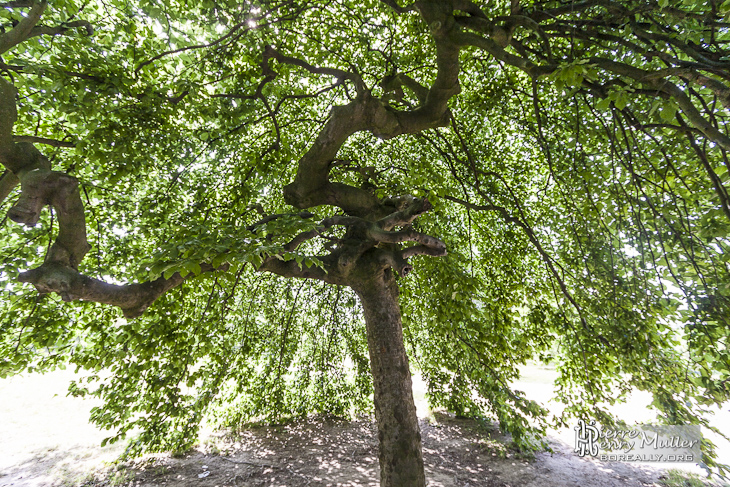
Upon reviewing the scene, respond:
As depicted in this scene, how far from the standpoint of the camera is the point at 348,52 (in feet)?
16.0

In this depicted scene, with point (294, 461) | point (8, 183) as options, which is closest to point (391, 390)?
point (294, 461)

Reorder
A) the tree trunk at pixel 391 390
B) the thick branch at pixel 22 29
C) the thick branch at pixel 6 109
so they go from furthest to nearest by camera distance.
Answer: the tree trunk at pixel 391 390 → the thick branch at pixel 6 109 → the thick branch at pixel 22 29

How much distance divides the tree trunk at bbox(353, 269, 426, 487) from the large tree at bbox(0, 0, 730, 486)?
2 centimetres

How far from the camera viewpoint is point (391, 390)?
3.60 meters

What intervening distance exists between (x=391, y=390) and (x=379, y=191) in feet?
8.15

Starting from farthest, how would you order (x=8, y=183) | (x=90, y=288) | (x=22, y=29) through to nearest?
(x=8, y=183) → (x=90, y=288) → (x=22, y=29)

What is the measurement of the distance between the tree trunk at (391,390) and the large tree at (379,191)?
23 mm

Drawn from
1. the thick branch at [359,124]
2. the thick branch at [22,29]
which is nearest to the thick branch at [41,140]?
the thick branch at [22,29]

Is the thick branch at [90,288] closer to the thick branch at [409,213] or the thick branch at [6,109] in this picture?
the thick branch at [6,109]

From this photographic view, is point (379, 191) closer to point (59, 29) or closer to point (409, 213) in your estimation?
point (409, 213)

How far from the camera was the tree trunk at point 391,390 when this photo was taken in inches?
131

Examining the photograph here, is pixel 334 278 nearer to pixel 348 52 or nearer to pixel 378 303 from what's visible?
pixel 378 303

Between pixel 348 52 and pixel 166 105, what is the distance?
107 inches

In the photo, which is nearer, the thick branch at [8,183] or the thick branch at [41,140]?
the thick branch at [8,183]
